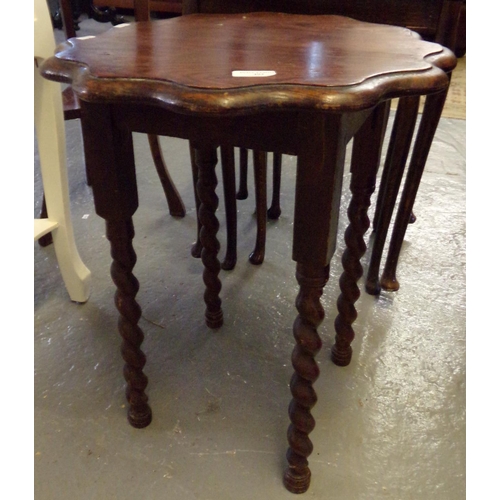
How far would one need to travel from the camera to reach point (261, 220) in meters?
1.36

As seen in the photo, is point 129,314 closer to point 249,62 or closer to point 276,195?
point 249,62

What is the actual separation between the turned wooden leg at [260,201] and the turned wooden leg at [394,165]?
32cm

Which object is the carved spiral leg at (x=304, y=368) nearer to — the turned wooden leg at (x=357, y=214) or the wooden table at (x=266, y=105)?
the wooden table at (x=266, y=105)

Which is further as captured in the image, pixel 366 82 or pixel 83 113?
pixel 83 113

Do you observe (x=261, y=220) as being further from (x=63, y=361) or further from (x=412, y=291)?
(x=63, y=361)

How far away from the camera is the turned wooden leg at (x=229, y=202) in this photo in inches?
48.7

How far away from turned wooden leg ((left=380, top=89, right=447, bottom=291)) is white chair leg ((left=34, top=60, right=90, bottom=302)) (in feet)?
2.71

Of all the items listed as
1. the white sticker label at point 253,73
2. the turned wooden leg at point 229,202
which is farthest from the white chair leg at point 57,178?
the white sticker label at point 253,73

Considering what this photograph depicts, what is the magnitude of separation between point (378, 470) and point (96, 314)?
773 mm

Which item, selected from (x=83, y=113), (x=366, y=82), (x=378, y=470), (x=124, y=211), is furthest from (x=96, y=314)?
(x=366, y=82)

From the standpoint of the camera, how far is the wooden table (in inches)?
22.2

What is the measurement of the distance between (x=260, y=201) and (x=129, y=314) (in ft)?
1.97

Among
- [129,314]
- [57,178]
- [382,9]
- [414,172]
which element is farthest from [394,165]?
[57,178]

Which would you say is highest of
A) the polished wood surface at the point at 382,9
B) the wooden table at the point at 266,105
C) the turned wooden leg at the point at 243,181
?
the polished wood surface at the point at 382,9
